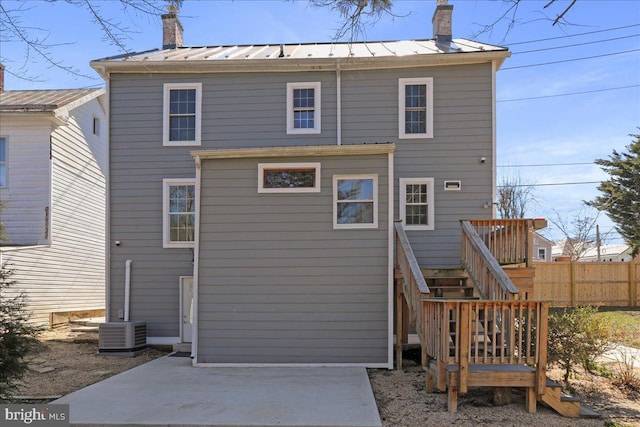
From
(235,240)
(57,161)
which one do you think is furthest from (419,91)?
(57,161)

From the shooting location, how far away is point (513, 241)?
7.42 metres

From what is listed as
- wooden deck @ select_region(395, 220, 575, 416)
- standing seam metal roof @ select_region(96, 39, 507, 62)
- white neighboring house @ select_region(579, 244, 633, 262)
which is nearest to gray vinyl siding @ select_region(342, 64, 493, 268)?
standing seam metal roof @ select_region(96, 39, 507, 62)

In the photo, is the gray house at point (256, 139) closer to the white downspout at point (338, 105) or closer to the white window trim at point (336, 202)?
the white downspout at point (338, 105)

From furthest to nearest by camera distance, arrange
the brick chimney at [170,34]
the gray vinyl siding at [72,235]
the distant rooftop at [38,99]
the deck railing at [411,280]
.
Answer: the brick chimney at [170,34] → the distant rooftop at [38,99] → the gray vinyl siding at [72,235] → the deck railing at [411,280]

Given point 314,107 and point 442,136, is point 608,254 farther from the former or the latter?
point 314,107

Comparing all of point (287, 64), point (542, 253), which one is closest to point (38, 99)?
point (287, 64)

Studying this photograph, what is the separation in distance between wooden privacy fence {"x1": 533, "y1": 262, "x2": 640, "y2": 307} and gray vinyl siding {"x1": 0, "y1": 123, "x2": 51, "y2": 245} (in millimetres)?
15426

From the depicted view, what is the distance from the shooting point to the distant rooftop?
1140 centimetres

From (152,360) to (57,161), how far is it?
652cm

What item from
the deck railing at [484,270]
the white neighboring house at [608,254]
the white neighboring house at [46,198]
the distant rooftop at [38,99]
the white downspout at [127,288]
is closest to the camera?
the deck railing at [484,270]

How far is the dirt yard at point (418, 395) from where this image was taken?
501 centimetres

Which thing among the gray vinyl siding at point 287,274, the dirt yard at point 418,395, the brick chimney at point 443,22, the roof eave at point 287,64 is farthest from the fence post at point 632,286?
the gray vinyl siding at point 287,274

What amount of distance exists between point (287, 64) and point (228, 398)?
6898 mm

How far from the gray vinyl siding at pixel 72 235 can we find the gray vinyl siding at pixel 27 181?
17 centimetres
